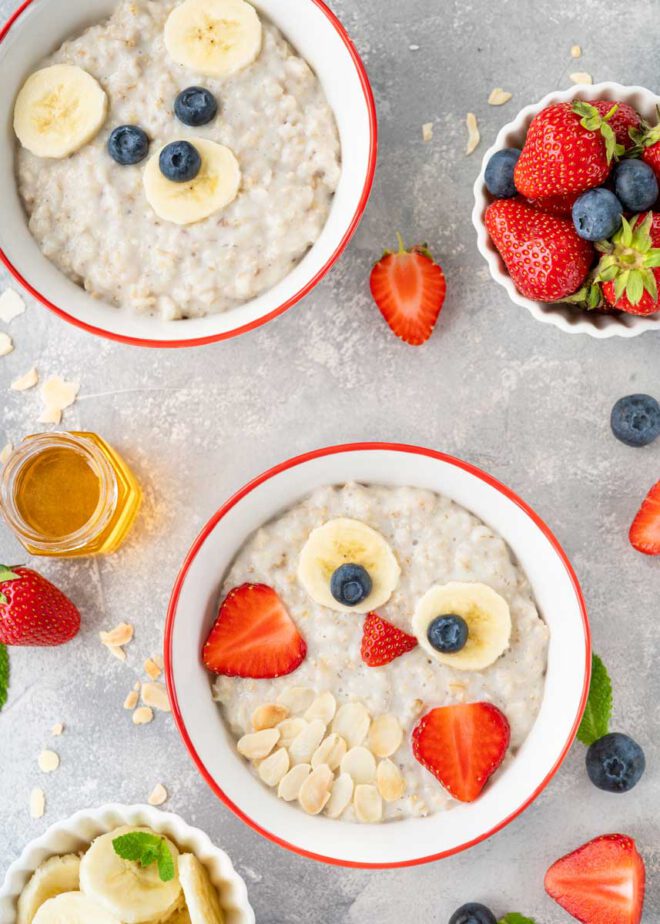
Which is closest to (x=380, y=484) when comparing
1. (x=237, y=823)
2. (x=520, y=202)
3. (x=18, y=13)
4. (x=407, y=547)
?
(x=407, y=547)

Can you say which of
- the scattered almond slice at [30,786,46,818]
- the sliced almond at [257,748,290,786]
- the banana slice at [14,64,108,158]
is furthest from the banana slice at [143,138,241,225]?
the scattered almond slice at [30,786,46,818]

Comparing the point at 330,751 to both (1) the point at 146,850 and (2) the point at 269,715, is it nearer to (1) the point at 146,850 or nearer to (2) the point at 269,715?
(2) the point at 269,715

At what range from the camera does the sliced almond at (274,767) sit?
7.05ft

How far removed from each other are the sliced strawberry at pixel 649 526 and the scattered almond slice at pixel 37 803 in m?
1.53

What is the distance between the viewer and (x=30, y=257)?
212 centimetres

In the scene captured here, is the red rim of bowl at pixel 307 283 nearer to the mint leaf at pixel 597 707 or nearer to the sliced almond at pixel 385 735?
the sliced almond at pixel 385 735

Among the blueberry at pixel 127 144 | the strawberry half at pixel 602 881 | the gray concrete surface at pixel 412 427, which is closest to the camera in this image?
the blueberry at pixel 127 144

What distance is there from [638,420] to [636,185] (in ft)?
A: 1.80

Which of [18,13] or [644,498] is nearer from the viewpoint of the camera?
[18,13]

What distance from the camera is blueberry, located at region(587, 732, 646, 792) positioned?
225 cm

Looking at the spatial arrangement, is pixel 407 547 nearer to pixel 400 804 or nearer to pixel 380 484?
pixel 380 484

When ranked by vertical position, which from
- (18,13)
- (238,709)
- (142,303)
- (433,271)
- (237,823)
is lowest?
(237,823)

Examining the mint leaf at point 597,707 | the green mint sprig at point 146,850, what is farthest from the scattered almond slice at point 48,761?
the mint leaf at point 597,707

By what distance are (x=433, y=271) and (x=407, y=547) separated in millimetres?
655
